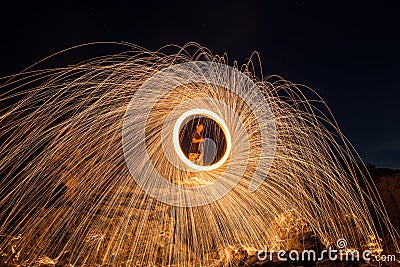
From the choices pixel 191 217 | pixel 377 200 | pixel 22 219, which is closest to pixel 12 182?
pixel 22 219

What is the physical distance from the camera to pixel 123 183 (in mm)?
8812

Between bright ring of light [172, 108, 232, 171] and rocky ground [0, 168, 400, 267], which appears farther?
bright ring of light [172, 108, 232, 171]

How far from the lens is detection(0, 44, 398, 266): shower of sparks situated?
772cm

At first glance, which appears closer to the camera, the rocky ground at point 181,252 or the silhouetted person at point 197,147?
the rocky ground at point 181,252

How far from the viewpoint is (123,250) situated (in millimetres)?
7602

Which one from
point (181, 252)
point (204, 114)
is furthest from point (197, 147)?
point (181, 252)

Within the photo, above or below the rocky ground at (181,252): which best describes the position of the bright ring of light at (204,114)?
above

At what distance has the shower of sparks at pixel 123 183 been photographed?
25.3 ft

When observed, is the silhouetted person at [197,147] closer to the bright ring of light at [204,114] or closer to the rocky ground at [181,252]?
the bright ring of light at [204,114]

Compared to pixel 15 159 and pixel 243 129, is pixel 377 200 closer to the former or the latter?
pixel 243 129

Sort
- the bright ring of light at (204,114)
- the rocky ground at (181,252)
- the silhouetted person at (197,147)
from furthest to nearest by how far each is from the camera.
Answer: the silhouetted person at (197,147) < the bright ring of light at (204,114) < the rocky ground at (181,252)

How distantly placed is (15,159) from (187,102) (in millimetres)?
5681

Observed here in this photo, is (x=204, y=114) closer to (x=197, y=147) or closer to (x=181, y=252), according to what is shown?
(x=197, y=147)

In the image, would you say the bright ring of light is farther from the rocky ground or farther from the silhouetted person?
the rocky ground
